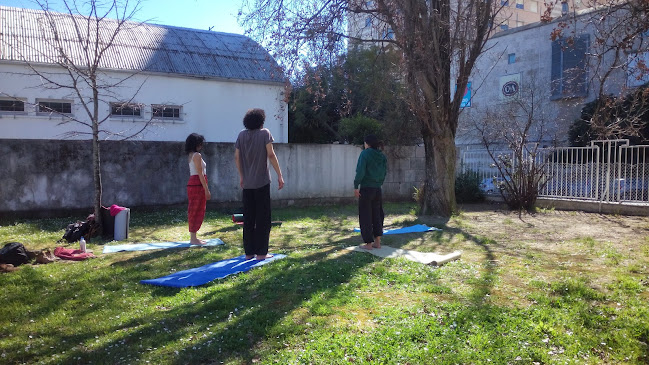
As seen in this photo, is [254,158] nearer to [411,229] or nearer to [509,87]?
[411,229]

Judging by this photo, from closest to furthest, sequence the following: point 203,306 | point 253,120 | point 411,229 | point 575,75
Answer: point 203,306 → point 253,120 → point 411,229 → point 575,75

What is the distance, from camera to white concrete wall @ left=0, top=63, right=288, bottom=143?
14.2m

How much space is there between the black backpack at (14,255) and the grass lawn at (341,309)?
1.43 feet

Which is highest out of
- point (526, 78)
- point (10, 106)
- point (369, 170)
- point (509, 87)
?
point (526, 78)

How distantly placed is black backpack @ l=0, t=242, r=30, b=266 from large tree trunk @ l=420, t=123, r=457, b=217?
7.78m

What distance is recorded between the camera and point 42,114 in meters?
14.5

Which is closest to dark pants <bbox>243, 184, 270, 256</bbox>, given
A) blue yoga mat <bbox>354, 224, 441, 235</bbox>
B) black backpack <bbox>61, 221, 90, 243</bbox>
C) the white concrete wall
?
blue yoga mat <bbox>354, 224, 441, 235</bbox>

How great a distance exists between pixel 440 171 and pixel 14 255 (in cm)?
802

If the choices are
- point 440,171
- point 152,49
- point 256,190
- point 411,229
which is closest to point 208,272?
point 256,190

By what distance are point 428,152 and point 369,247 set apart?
4494 millimetres

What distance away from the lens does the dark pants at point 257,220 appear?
6012mm

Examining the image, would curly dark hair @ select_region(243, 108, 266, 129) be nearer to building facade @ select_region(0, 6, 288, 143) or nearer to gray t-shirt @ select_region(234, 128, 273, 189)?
gray t-shirt @ select_region(234, 128, 273, 189)

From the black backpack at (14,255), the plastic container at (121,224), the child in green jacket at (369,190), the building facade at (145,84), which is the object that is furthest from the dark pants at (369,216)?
the building facade at (145,84)

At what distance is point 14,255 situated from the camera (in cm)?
592
